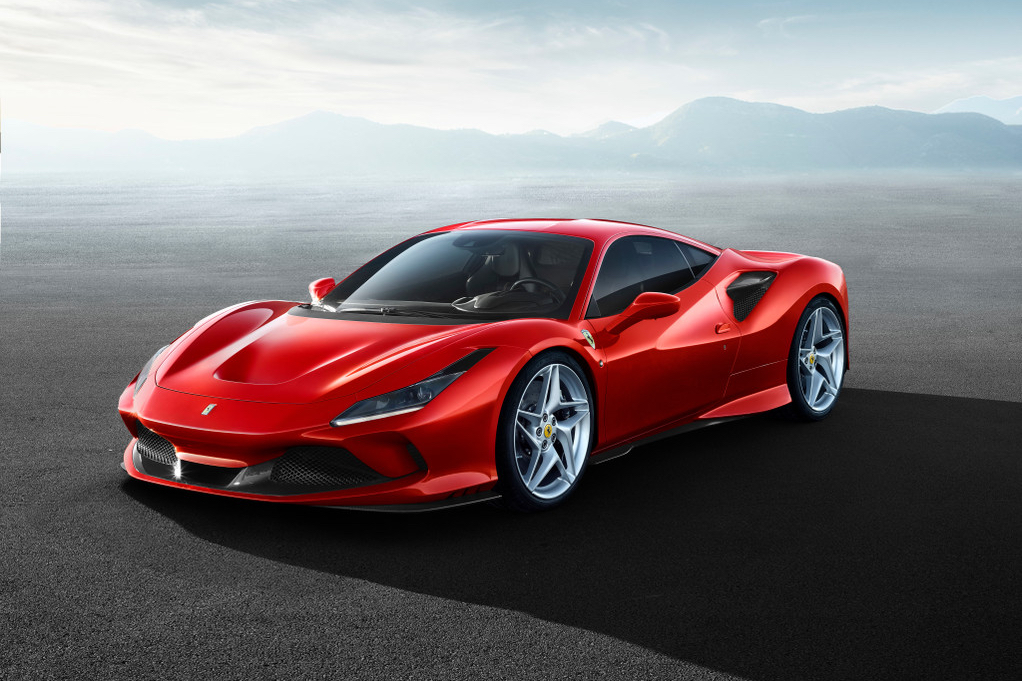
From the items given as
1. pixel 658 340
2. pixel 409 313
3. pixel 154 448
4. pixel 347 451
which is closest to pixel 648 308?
pixel 658 340

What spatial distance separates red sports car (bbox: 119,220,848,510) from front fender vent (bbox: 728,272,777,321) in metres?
0.01

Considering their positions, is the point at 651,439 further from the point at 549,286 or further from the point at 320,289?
the point at 320,289

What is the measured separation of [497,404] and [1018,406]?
12.8ft

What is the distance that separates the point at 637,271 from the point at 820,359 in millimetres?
1617

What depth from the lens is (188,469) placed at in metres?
4.04

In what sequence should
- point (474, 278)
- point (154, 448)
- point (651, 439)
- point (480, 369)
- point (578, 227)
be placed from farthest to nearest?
point (578, 227), point (474, 278), point (651, 439), point (154, 448), point (480, 369)

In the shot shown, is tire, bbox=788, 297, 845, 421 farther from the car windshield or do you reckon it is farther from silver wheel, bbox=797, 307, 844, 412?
the car windshield

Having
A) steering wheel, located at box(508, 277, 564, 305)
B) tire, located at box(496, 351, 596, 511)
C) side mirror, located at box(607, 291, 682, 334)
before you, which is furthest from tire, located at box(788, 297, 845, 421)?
tire, located at box(496, 351, 596, 511)

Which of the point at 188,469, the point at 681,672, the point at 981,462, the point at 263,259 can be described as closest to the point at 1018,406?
the point at 981,462

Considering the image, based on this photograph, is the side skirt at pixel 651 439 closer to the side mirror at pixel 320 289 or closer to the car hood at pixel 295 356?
the car hood at pixel 295 356

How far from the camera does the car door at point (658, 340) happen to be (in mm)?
4648

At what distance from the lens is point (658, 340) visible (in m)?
4.86

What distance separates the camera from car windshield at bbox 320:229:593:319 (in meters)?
4.75

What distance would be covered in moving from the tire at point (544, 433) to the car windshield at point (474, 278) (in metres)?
0.36
